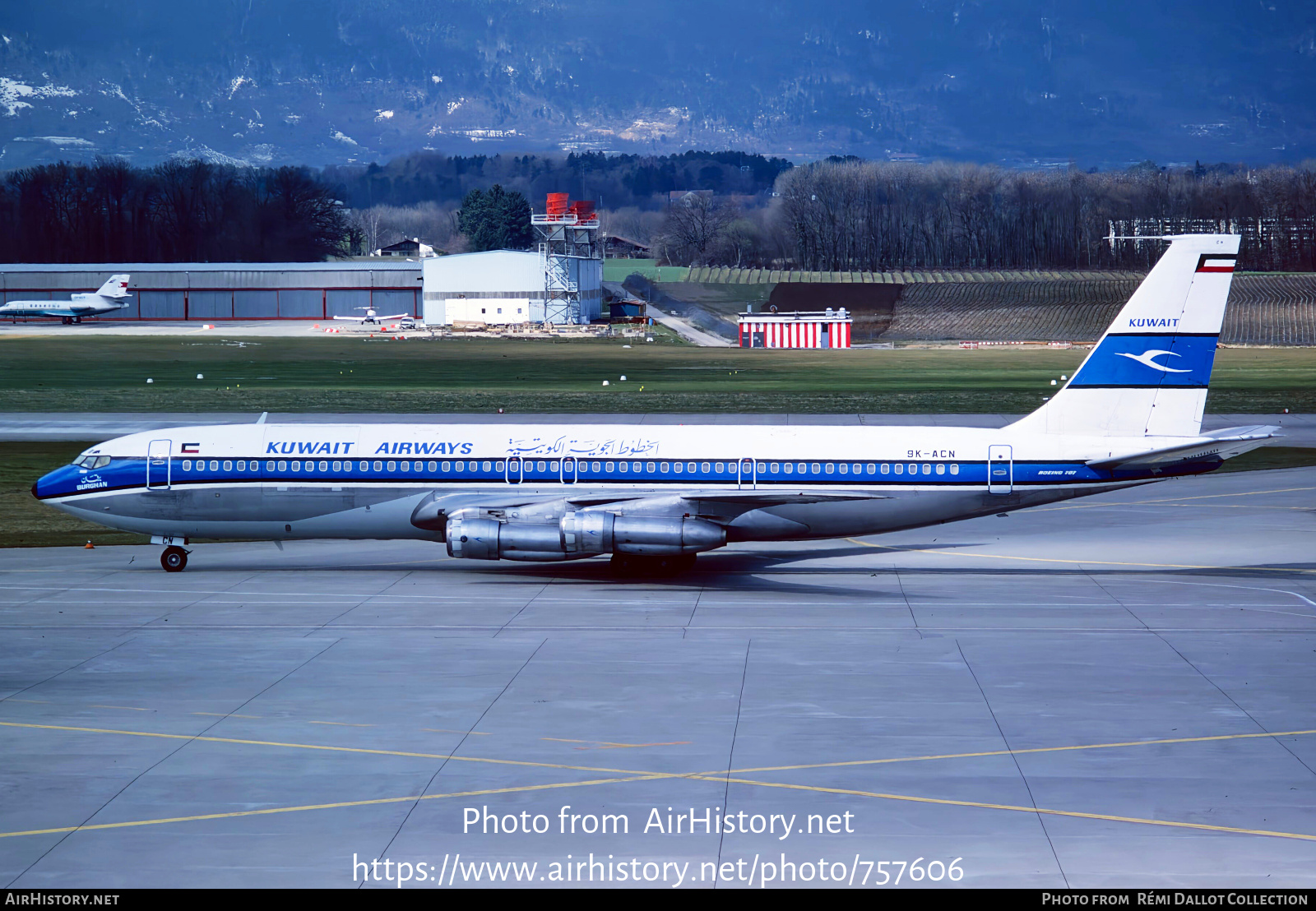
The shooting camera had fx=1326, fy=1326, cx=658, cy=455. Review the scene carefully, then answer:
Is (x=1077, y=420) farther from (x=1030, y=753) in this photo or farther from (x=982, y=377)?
(x=982, y=377)

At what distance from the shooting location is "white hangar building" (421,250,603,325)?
163125 millimetres

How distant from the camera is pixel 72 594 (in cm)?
3378

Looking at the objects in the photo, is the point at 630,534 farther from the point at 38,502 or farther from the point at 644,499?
the point at 38,502

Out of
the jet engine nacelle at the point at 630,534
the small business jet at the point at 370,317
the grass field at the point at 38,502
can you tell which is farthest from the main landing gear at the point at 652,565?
the small business jet at the point at 370,317

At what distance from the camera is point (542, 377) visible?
10056cm

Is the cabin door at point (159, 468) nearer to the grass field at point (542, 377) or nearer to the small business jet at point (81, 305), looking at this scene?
the grass field at point (542, 377)

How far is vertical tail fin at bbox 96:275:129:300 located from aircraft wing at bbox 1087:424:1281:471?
148546 millimetres

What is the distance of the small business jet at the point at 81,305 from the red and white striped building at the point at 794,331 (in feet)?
255

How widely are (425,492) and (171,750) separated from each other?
608 inches

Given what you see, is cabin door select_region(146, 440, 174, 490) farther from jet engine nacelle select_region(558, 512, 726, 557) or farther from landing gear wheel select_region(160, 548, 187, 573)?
jet engine nacelle select_region(558, 512, 726, 557)

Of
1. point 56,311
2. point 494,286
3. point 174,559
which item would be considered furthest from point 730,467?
point 56,311

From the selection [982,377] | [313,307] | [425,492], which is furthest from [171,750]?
[313,307]

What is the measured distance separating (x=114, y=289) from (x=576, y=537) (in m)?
144

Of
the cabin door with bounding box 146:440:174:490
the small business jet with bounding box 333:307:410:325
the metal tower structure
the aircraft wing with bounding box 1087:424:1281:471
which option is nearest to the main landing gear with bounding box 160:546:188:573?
the cabin door with bounding box 146:440:174:490
